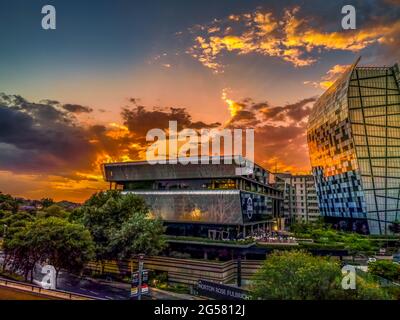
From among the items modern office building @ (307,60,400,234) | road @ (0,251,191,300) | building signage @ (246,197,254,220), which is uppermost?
modern office building @ (307,60,400,234)

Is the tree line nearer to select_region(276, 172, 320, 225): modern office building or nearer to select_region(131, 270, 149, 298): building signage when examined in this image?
select_region(131, 270, 149, 298): building signage

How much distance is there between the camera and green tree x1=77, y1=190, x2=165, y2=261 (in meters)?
34.8

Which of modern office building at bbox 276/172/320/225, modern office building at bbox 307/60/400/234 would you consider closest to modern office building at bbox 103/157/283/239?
modern office building at bbox 307/60/400/234

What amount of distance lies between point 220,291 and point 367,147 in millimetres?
56159

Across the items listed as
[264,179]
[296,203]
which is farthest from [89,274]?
[296,203]

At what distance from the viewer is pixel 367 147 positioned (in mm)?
67625

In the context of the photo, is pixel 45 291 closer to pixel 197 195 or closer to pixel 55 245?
pixel 55 245

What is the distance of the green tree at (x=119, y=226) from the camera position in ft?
114

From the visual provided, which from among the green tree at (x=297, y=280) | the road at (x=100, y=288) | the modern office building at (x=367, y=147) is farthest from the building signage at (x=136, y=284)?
the modern office building at (x=367, y=147)

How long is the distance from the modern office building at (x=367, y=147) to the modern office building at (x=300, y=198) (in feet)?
89.4

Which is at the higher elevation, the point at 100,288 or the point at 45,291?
the point at 45,291

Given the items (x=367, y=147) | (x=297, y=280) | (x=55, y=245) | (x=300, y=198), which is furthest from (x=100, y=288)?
(x=300, y=198)

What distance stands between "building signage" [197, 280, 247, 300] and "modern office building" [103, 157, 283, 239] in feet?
49.5
